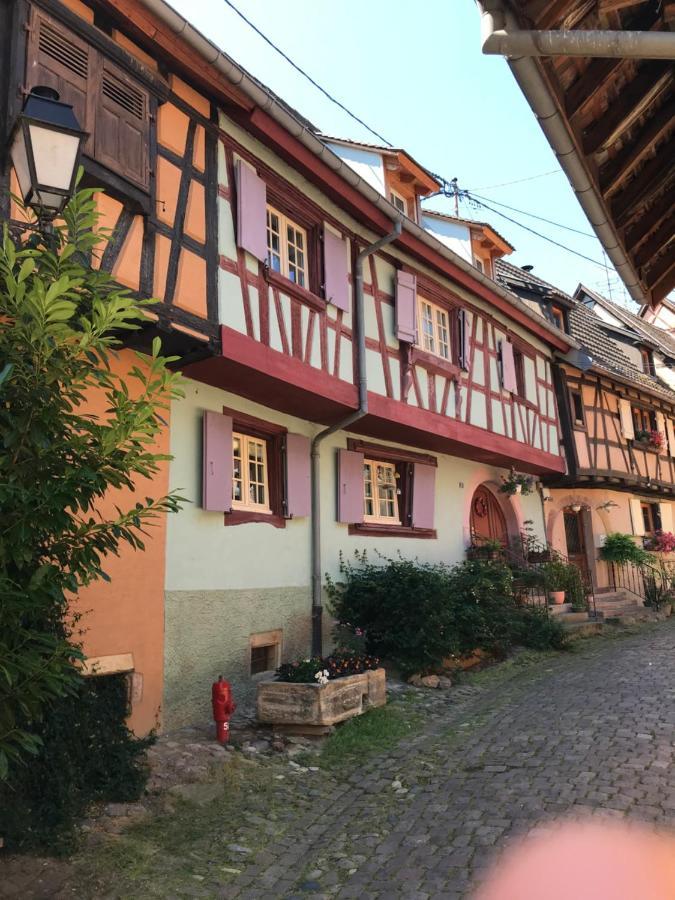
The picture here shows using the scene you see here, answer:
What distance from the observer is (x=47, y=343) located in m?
2.81

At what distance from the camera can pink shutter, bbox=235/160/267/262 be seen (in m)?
7.25

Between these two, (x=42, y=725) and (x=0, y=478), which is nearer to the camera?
(x=0, y=478)

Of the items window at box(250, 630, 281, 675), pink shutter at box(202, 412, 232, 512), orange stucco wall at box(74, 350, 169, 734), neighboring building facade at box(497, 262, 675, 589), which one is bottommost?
window at box(250, 630, 281, 675)

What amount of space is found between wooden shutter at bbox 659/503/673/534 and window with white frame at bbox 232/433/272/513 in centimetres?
1453

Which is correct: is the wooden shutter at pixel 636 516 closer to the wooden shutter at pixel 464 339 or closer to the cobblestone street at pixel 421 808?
the wooden shutter at pixel 464 339

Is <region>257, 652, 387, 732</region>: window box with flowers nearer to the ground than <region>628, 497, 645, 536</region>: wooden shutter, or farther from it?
nearer to the ground

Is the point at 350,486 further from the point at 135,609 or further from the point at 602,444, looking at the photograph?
the point at 602,444

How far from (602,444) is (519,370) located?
12.4 feet

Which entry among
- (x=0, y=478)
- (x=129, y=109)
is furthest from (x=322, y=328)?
(x=0, y=478)

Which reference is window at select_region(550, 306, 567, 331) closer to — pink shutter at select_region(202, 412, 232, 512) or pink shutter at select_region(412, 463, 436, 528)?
pink shutter at select_region(412, 463, 436, 528)

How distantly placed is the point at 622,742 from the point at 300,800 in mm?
2499

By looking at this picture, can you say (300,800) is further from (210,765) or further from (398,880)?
(398,880)

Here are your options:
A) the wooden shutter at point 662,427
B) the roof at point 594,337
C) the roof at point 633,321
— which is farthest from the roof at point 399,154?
the roof at point 633,321

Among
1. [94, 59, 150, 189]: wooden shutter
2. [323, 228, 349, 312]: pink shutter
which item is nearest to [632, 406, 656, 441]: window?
[323, 228, 349, 312]: pink shutter
